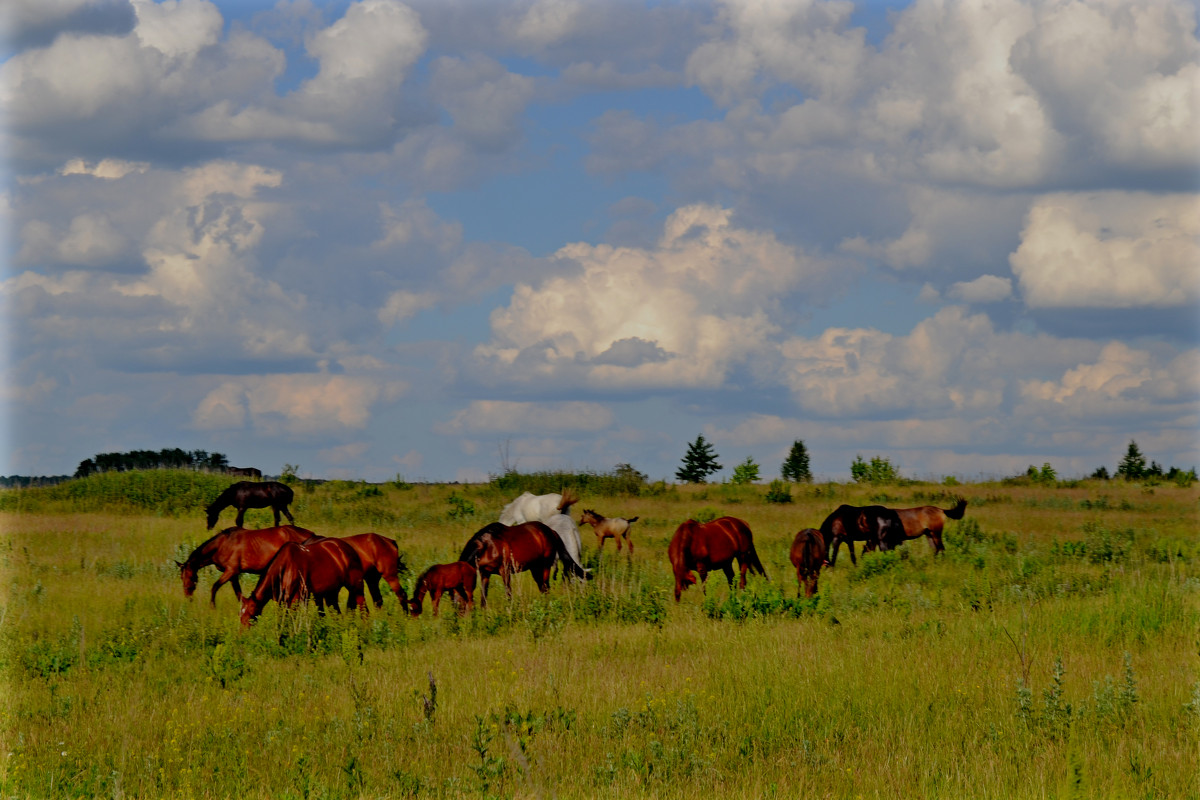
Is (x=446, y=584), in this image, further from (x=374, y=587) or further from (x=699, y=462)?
(x=699, y=462)

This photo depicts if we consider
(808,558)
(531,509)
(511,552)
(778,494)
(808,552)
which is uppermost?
(531,509)

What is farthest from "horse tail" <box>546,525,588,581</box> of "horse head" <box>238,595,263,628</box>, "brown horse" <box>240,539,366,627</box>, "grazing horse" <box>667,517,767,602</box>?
"horse head" <box>238,595,263,628</box>

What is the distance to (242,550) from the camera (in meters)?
15.5

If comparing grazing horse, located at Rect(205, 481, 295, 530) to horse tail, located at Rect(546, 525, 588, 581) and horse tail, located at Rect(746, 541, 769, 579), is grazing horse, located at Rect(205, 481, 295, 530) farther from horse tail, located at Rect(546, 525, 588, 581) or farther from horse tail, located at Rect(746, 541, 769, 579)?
horse tail, located at Rect(746, 541, 769, 579)

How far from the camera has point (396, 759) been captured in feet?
25.3

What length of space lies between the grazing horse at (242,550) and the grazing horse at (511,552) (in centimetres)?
265

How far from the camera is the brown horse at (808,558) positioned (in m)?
17.2

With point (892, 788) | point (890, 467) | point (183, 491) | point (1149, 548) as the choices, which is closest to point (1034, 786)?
point (892, 788)

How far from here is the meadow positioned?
727 centimetres

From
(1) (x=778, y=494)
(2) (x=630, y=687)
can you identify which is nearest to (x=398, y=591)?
(2) (x=630, y=687)

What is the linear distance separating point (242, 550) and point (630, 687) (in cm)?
811

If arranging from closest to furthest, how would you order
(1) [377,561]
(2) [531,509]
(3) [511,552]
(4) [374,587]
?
1. (1) [377,561]
2. (4) [374,587]
3. (3) [511,552]
4. (2) [531,509]

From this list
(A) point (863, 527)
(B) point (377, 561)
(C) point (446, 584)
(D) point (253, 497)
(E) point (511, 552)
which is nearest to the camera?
(C) point (446, 584)

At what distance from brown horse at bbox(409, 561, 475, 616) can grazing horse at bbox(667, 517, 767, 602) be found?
3.41m
